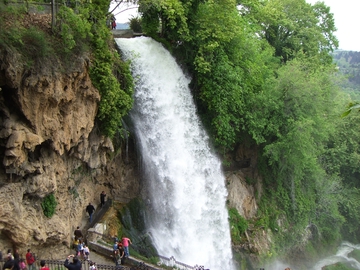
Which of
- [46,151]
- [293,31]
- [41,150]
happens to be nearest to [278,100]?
[293,31]

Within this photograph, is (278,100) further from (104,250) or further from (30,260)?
(30,260)

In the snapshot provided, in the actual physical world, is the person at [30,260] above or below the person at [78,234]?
above

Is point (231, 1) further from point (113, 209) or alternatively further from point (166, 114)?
point (113, 209)

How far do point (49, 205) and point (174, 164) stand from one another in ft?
23.6

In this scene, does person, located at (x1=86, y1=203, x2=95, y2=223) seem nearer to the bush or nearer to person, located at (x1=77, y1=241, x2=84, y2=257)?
person, located at (x1=77, y1=241, x2=84, y2=257)

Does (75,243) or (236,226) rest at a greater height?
(75,243)

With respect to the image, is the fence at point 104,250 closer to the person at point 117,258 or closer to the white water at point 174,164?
the person at point 117,258

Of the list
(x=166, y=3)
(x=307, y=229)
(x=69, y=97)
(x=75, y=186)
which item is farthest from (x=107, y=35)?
(x=307, y=229)

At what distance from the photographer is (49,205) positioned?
16547mm

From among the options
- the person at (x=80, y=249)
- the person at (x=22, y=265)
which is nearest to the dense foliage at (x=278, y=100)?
the person at (x=80, y=249)

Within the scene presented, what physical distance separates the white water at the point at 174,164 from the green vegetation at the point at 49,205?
18.3ft

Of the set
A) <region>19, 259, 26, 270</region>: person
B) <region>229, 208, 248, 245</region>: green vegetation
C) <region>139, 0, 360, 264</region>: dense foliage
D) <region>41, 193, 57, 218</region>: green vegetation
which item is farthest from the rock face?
<region>229, 208, 248, 245</region>: green vegetation

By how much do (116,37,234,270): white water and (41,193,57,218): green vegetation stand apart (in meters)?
5.59

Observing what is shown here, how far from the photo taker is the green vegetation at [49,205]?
1639 cm
